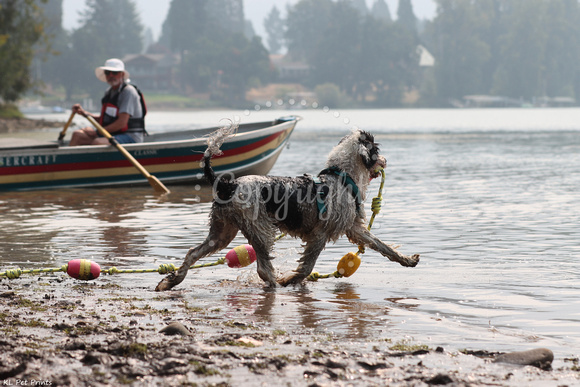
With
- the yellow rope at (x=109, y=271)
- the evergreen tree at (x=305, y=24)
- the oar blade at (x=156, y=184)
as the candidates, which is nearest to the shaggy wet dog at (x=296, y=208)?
the yellow rope at (x=109, y=271)

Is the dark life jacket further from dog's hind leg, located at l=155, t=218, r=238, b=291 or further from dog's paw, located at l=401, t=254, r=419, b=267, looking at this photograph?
dog's paw, located at l=401, t=254, r=419, b=267

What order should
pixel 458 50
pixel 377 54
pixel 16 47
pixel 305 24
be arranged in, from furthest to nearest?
pixel 305 24, pixel 458 50, pixel 377 54, pixel 16 47

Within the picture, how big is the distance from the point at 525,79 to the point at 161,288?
158m

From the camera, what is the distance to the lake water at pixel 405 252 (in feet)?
20.7

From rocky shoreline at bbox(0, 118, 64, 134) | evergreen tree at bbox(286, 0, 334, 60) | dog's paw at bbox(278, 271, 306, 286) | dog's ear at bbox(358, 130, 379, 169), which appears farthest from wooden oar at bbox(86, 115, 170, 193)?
evergreen tree at bbox(286, 0, 334, 60)

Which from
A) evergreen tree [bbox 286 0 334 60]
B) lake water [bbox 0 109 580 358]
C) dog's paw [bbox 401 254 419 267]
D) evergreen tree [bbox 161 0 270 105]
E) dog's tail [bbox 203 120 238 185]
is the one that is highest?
evergreen tree [bbox 286 0 334 60]

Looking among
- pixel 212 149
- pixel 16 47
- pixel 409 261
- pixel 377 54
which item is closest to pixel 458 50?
pixel 377 54

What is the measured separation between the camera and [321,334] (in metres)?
5.91

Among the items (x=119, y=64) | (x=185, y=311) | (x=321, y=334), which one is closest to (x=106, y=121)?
(x=119, y=64)

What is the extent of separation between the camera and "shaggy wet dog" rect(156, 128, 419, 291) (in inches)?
291

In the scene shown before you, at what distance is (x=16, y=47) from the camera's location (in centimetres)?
4312

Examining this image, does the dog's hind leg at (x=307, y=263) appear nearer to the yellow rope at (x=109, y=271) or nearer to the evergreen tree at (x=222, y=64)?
the yellow rope at (x=109, y=271)

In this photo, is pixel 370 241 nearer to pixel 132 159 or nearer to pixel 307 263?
pixel 307 263

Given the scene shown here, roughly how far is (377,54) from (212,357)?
6105 inches
